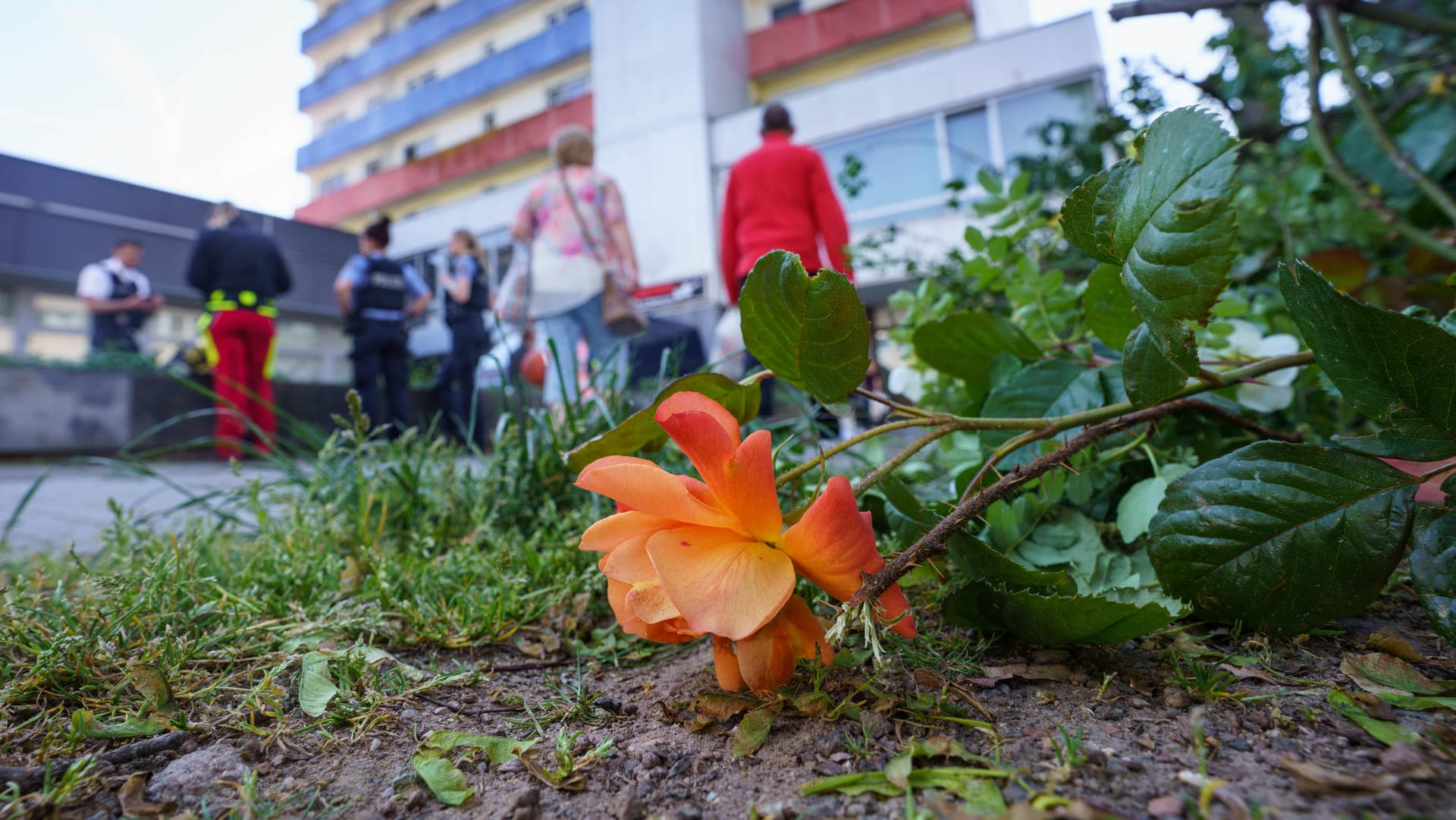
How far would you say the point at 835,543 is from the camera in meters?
0.61

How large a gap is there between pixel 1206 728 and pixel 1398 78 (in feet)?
10.9

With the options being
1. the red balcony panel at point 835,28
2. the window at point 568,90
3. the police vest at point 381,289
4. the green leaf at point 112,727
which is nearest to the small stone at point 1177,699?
the green leaf at point 112,727

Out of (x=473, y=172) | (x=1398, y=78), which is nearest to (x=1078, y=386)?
(x=1398, y=78)

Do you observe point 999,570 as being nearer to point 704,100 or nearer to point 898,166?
point 898,166

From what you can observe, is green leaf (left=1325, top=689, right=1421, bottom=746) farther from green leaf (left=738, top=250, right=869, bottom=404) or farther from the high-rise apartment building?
the high-rise apartment building

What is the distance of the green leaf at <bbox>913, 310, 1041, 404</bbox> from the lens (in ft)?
3.59

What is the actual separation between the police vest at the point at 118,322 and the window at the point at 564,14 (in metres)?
15.0

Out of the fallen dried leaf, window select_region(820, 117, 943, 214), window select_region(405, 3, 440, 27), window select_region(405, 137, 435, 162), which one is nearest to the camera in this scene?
the fallen dried leaf

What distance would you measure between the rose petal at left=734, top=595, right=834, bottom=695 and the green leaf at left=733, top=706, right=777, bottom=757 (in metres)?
0.03

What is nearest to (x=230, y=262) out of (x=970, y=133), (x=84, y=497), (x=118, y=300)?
(x=84, y=497)

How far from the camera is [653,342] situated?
6.88 metres

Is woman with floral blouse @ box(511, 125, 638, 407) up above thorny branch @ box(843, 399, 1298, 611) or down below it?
above

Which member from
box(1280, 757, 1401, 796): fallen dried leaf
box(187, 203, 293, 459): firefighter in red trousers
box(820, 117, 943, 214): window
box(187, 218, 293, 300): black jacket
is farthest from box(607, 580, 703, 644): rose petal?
box(820, 117, 943, 214): window

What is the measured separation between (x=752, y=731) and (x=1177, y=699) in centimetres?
41
